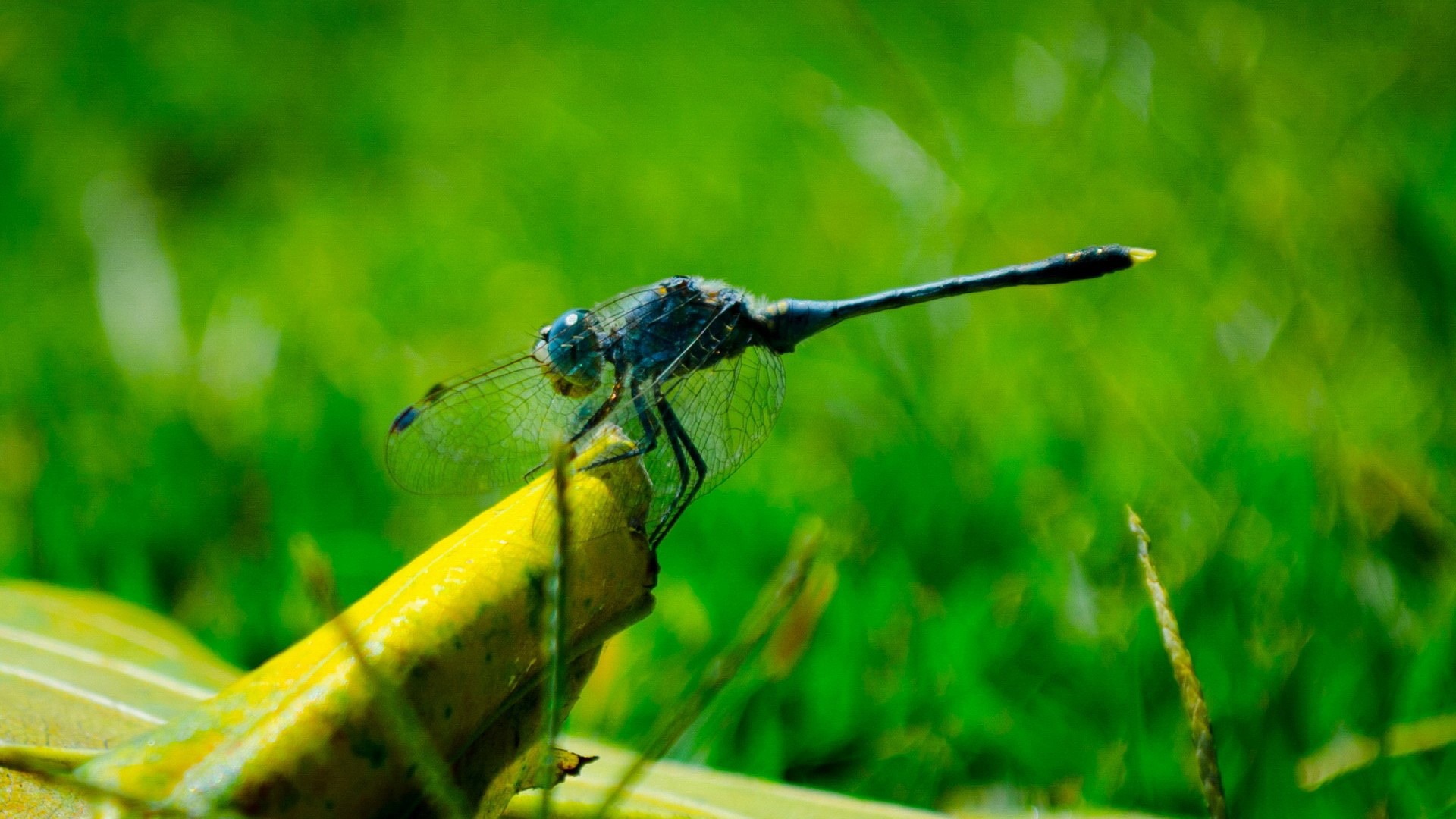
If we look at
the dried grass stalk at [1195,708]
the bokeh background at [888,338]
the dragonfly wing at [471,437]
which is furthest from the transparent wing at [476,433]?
the dried grass stalk at [1195,708]

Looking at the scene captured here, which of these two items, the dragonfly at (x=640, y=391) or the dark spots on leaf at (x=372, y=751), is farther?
the dragonfly at (x=640, y=391)

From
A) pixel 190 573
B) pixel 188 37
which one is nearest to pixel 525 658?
pixel 190 573

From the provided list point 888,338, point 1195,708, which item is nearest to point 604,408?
point 1195,708

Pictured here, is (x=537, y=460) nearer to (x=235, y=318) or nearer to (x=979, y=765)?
(x=979, y=765)

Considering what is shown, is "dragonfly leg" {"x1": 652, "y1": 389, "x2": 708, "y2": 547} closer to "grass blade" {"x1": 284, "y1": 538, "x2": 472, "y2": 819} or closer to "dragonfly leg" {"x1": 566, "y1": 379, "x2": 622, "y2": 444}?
"dragonfly leg" {"x1": 566, "y1": 379, "x2": 622, "y2": 444}

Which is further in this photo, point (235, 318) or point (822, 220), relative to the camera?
point (822, 220)

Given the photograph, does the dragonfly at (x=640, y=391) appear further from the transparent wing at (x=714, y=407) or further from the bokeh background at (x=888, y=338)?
the bokeh background at (x=888, y=338)

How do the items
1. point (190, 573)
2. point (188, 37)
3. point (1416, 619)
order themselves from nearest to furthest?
point (1416, 619), point (190, 573), point (188, 37)

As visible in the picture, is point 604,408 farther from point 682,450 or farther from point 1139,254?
point 1139,254
